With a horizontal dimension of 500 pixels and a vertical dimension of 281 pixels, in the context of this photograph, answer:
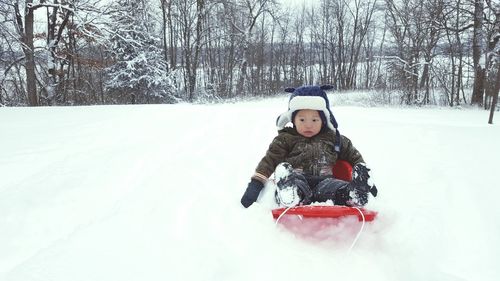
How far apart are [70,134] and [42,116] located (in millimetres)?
2236

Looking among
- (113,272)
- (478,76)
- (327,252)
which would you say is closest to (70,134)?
(113,272)

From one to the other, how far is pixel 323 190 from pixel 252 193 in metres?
0.48

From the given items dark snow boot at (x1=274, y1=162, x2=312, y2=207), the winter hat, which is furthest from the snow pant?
the winter hat

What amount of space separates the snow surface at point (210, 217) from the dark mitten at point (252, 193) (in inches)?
4.7

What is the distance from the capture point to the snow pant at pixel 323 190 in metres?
2.35

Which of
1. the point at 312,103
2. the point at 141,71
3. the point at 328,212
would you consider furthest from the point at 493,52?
the point at 141,71

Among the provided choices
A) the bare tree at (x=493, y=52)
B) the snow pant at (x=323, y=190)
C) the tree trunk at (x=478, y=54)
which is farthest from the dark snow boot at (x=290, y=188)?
the tree trunk at (x=478, y=54)

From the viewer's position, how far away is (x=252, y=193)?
2402 millimetres

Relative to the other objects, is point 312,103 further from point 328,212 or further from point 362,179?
point 328,212

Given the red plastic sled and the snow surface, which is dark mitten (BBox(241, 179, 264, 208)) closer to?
the snow surface

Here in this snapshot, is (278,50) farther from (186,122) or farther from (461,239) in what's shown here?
(461,239)

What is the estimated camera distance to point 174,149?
4309 millimetres

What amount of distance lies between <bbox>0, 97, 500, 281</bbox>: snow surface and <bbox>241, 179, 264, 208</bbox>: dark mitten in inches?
4.7

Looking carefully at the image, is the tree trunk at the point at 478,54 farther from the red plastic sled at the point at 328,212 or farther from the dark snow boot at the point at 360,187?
the red plastic sled at the point at 328,212
